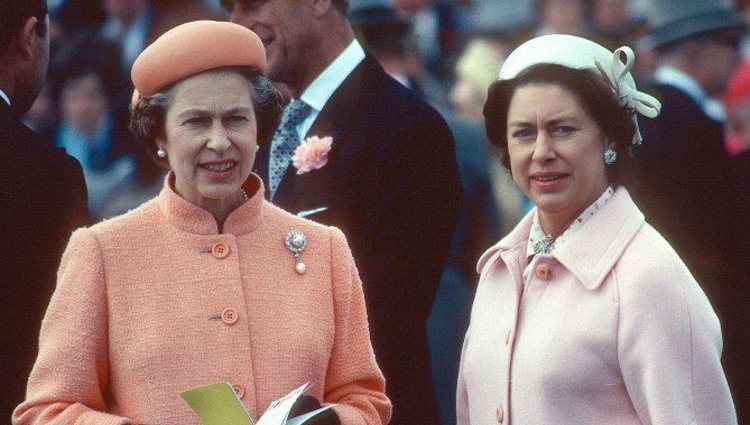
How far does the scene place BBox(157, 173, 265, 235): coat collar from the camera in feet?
14.6

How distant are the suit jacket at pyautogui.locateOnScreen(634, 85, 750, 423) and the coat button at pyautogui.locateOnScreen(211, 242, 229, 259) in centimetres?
285

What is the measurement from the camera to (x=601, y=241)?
15.1ft

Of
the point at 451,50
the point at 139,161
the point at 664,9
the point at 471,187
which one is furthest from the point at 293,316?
the point at 451,50

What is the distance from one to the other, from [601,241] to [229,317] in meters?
1.02

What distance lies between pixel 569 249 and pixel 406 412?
1001 millimetres

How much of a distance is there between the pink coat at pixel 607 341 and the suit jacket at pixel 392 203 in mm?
622

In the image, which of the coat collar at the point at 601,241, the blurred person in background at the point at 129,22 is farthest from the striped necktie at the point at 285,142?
the blurred person in background at the point at 129,22

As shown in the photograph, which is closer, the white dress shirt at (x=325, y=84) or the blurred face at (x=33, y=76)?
the blurred face at (x=33, y=76)

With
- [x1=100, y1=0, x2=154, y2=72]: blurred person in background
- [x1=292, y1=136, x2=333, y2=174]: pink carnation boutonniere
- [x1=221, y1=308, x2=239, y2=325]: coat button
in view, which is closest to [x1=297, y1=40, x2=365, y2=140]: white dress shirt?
[x1=292, y1=136, x2=333, y2=174]: pink carnation boutonniere

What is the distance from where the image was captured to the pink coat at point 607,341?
14.3 ft

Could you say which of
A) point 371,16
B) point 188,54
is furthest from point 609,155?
point 371,16

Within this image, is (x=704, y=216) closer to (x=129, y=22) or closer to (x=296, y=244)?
(x=296, y=244)

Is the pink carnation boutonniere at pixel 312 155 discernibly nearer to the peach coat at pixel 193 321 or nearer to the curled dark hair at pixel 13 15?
the peach coat at pixel 193 321

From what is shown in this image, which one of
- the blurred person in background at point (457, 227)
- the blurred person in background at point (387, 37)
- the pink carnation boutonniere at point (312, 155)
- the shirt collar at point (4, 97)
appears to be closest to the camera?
the shirt collar at point (4, 97)
